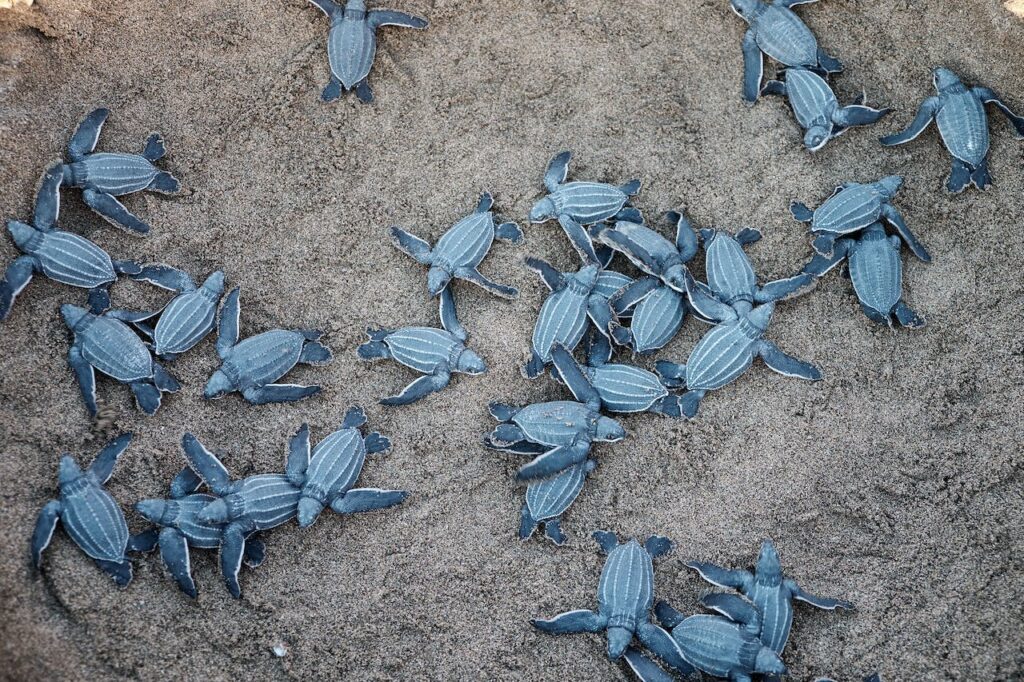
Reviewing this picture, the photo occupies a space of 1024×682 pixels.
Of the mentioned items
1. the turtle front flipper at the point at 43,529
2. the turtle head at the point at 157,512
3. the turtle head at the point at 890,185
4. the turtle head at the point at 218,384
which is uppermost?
the turtle head at the point at 890,185

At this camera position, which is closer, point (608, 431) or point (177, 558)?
point (177, 558)

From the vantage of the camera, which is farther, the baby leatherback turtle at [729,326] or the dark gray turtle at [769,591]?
the baby leatherback turtle at [729,326]

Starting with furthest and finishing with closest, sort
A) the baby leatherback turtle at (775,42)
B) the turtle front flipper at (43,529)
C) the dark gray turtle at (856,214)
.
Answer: the baby leatherback turtle at (775,42)
the dark gray turtle at (856,214)
the turtle front flipper at (43,529)

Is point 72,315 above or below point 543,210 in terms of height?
below

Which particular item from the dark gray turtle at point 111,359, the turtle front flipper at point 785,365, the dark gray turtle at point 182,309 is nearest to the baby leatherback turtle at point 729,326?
the turtle front flipper at point 785,365

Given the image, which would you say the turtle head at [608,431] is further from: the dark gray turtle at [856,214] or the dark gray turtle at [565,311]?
the dark gray turtle at [856,214]

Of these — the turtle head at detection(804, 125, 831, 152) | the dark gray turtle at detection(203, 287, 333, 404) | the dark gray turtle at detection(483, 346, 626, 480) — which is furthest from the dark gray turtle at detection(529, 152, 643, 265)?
the dark gray turtle at detection(203, 287, 333, 404)

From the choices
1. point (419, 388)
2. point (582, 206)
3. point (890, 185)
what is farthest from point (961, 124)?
point (419, 388)

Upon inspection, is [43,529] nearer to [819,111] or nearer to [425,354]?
[425,354]

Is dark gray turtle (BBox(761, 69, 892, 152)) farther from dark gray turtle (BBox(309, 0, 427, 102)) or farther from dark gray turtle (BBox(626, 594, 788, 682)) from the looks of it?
dark gray turtle (BBox(626, 594, 788, 682))
